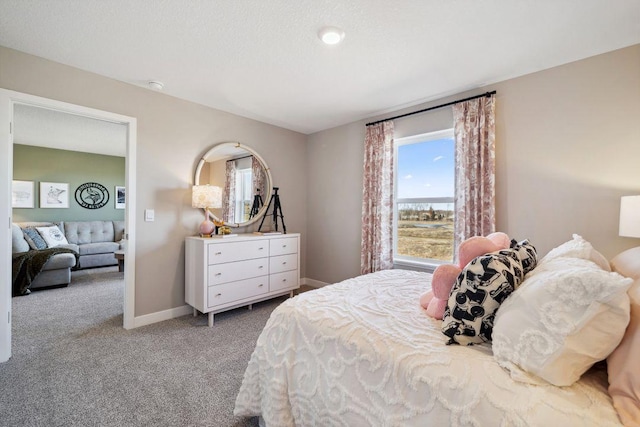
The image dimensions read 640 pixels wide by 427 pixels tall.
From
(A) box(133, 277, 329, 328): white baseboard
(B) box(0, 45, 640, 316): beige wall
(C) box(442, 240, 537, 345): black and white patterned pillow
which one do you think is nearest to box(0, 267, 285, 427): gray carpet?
(A) box(133, 277, 329, 328): white baseboard

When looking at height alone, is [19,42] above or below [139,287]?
above

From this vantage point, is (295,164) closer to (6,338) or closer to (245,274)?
(245,274)

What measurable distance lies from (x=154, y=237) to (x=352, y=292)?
2.39m

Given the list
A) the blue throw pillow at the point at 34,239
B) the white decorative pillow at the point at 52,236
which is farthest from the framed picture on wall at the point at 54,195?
the blue throw pillow at the point at 34,239

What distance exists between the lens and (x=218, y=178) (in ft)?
11.7

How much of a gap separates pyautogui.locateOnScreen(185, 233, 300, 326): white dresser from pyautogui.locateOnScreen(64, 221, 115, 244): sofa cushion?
4172mm

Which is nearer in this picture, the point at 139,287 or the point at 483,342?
the point at 483,342

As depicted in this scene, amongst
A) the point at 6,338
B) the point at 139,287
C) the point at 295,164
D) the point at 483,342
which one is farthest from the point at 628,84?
the point at 6,338

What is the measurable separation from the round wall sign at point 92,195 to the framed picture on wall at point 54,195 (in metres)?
0.21

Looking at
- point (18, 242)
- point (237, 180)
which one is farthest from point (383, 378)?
point (18, 242)

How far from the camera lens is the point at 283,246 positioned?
12.0 ft

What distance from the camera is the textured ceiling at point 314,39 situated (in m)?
1.78

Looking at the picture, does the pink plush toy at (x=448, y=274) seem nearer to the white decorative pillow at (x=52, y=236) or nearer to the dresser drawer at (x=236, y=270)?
the dresser drawer at (x=236, y=270)

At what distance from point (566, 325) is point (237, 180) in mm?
3554
